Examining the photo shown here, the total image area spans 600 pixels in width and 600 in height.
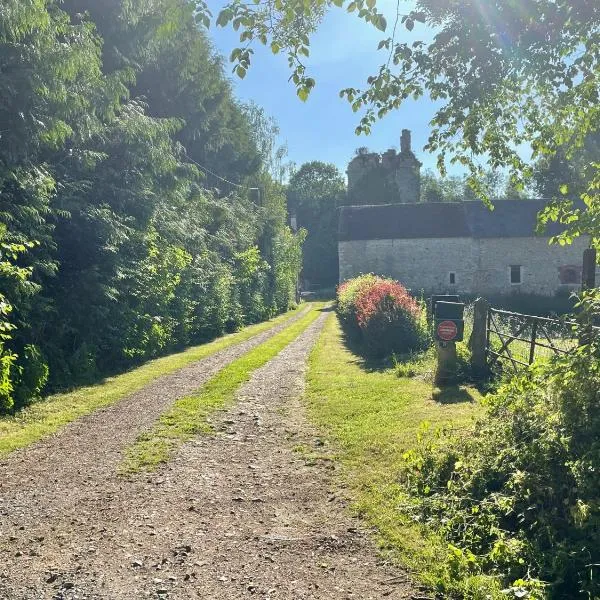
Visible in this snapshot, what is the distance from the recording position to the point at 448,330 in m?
9.55

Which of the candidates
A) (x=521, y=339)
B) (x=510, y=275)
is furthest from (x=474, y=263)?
(x=521, y=339)

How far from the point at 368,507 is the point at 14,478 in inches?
149

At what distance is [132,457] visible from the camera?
6238 mm

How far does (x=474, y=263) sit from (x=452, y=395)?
114 feet

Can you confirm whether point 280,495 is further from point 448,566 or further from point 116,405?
point 116,405

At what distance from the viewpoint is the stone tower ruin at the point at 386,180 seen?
6388 cm

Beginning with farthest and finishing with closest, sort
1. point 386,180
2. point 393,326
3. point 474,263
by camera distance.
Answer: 1. point 386,180
2. point 474,263
3. point 393,326

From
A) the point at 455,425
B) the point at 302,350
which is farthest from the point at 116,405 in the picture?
the point at 302,350

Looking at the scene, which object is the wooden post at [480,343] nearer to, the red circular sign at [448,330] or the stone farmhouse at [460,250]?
the red circular sign at [448,330]

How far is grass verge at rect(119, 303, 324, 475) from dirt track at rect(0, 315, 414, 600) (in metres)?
0.21

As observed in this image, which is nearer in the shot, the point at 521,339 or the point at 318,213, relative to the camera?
the point at 521,339

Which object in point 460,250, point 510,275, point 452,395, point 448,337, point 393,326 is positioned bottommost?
point 452,395

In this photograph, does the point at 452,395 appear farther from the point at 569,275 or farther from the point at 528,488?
the point at 569,275

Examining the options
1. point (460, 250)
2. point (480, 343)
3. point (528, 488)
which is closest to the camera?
point (528, 488)
